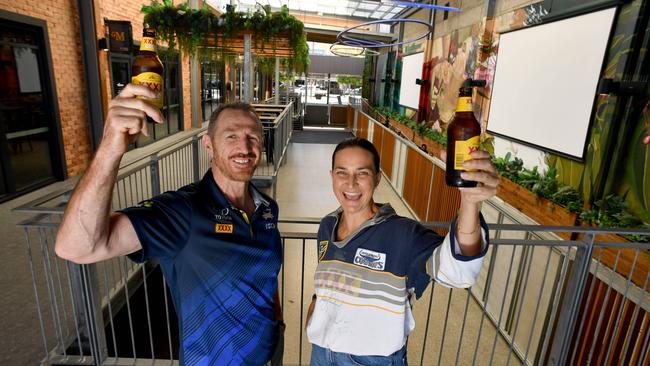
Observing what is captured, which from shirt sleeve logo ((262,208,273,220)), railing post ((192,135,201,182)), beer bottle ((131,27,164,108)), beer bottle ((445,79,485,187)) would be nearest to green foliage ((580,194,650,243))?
beer bottle ((445,79,485,187))

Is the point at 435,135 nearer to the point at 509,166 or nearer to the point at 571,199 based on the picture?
the point at 509,166

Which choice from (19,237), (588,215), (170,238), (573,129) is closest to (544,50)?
(573,129)

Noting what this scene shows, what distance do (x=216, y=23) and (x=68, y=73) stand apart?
10.6ft

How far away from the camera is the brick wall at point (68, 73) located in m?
6.02

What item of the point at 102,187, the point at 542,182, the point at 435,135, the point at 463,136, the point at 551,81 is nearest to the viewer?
the point at 102,187

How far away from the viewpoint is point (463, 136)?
1.18 metres

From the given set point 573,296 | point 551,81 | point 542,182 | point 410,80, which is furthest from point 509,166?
point 410,80

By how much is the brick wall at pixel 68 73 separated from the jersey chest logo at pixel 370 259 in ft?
22.2

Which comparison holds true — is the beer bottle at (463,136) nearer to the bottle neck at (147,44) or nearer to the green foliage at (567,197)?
the bottle neck at (147,44)

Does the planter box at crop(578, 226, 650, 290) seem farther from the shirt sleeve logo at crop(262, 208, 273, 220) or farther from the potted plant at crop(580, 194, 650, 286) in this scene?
the shirt sleeve logo at crop(262, 208, 273, 220)

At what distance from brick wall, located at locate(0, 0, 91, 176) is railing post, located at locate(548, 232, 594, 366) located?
736cm

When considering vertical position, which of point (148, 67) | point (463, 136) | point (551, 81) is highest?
point (551, 81)

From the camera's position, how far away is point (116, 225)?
110 centimetres

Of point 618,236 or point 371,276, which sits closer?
point 371,276
